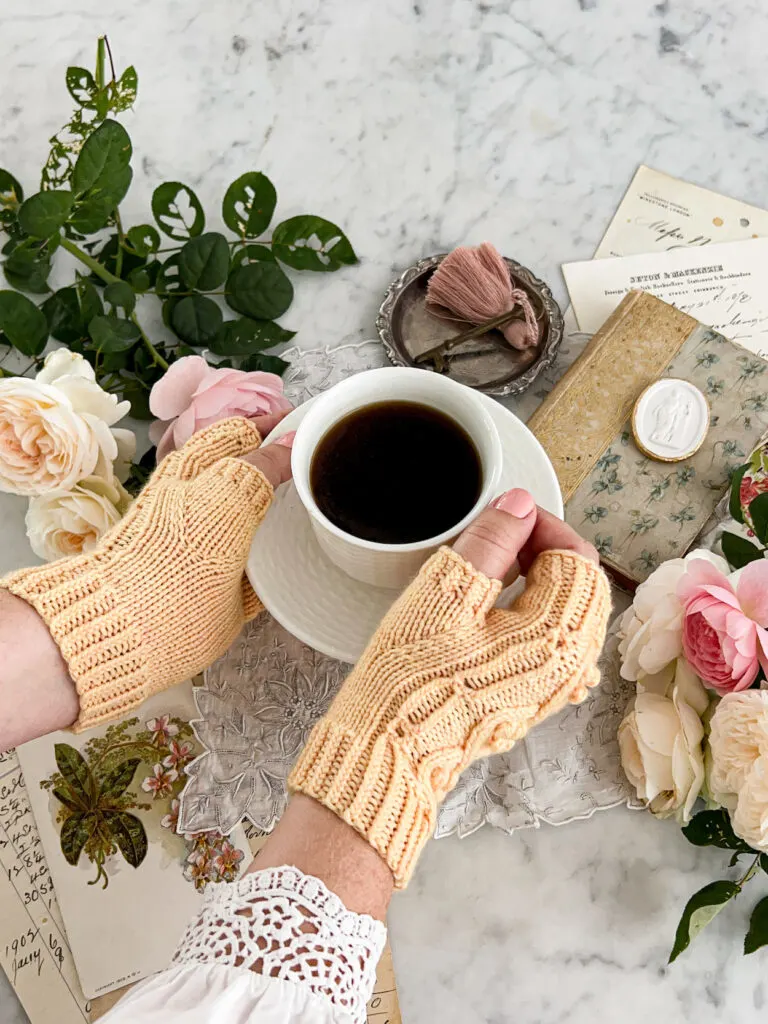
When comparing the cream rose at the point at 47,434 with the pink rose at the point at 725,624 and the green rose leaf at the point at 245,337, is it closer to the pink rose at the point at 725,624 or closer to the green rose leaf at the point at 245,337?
the green rose leaf at the point at 245,337

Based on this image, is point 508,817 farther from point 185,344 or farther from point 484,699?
point 185,344

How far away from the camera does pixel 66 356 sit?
72cm

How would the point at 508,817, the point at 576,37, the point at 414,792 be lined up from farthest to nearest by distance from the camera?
1. the point at 576,37
2. the point at 508,817
3. the point at 414,792

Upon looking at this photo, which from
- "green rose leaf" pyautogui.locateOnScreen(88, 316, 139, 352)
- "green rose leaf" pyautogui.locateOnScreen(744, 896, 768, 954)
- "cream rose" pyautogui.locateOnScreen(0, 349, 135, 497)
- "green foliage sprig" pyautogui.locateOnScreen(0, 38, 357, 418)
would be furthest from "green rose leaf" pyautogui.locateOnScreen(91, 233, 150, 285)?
"green rose leaf" pyautogui.locateOnScreen(744, 896, 768, 954)

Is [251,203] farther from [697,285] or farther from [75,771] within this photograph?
[75,771]

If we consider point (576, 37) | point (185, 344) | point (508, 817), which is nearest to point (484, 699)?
point (508, 817)

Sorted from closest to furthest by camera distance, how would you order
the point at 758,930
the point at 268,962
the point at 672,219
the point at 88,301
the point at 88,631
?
the point at 268,962, the point at 88,631, the point at 758,930, the point at 88,301, the point at 672,219

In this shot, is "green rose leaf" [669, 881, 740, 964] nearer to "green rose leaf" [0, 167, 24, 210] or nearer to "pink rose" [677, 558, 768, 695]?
"pink rose" [677, 558, 768, 695]

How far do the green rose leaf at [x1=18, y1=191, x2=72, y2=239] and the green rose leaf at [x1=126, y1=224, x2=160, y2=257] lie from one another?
11 cm

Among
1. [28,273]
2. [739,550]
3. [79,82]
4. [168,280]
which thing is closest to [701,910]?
[739,550]

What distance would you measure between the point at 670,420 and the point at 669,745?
0.98 feet

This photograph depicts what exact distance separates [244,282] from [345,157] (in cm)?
22

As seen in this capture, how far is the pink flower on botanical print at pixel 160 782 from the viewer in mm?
729

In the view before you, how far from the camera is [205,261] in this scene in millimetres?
820
